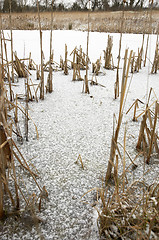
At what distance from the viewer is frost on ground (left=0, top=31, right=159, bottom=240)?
47 cm

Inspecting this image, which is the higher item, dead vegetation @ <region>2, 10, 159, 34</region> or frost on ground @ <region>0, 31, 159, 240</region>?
dead vegetation @ <region>2, 10, 159, 34</region>

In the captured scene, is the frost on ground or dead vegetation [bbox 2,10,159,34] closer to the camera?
the frost on ground

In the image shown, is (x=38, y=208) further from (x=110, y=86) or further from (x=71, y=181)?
(x=110, y=86)

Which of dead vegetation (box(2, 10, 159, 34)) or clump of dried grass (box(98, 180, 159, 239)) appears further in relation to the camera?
dead vegetation (box(2, 10, 159, 34))

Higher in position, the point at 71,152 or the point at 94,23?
the point at 94,23

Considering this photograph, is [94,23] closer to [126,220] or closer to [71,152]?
[71,152]

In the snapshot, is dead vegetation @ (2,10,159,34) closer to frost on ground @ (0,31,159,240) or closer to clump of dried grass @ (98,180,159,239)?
frost on ground @ (0,31,159,240)

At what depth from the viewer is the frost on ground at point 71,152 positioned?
1.53 ft

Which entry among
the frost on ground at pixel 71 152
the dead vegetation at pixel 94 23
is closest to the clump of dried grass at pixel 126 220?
the frost on ground at pixel 71 152

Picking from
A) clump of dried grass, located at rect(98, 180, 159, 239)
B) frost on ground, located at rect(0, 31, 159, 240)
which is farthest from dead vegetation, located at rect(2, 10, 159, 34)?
clump of dried grass, located at rect(98, 180, 159, 239)

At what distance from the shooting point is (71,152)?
2.40 ft

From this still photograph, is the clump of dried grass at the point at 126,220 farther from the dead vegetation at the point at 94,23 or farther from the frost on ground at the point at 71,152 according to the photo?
the dead vegetation at the point at 94,23

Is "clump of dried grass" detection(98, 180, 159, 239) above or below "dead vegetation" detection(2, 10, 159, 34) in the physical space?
below

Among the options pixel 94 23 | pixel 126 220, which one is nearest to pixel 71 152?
pixel 126 220
